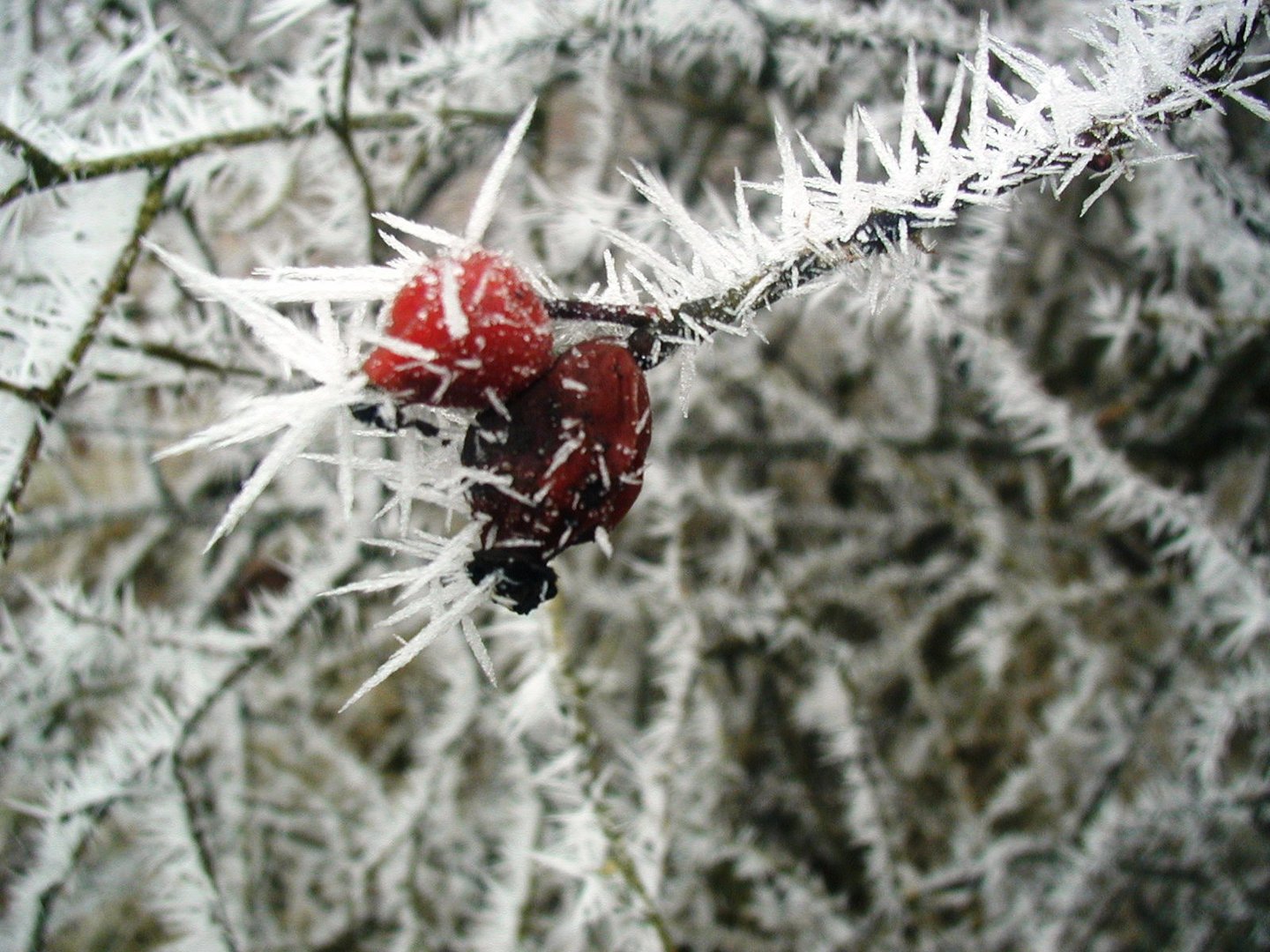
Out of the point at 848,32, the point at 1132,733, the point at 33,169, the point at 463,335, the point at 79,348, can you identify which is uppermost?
the point at 848,32

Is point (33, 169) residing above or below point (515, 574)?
above

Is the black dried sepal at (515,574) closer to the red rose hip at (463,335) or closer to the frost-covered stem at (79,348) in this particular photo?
the red rose hip at (463,335)

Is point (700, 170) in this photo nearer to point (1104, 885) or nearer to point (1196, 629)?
point (1196, 629)

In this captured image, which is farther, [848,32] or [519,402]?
[848,32]

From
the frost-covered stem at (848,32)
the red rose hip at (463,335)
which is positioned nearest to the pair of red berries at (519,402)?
the red rose hip at (463,335)

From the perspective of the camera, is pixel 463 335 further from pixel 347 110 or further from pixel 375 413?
pixel 347 110

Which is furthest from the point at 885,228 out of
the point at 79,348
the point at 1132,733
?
the point at 1132,733
